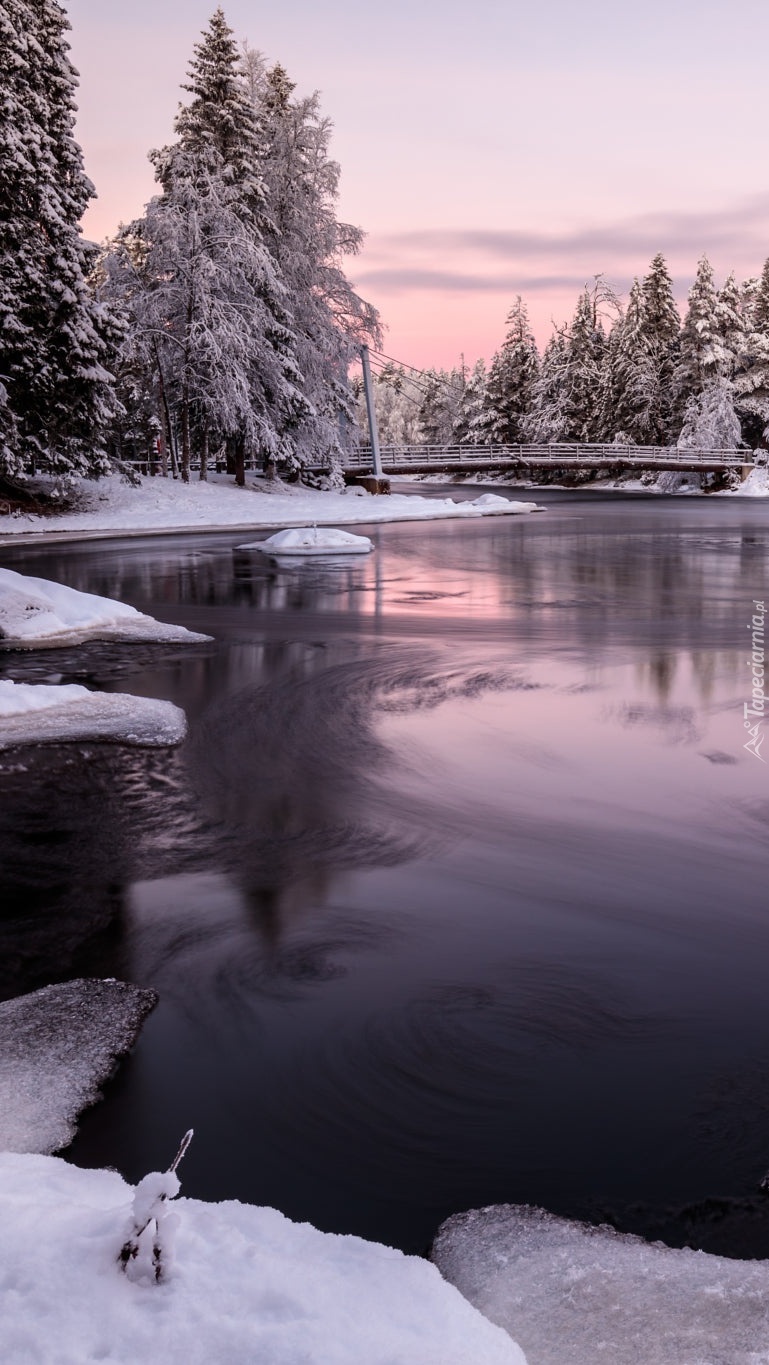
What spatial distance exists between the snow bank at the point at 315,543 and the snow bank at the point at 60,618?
45.4 ft

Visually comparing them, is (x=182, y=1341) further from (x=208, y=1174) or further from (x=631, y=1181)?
(x=631, y=1181)

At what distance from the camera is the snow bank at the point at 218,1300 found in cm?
226

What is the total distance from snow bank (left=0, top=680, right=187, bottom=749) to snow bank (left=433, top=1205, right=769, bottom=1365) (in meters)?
6.18

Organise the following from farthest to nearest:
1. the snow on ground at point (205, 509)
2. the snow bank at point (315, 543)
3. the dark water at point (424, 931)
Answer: the snow on ground at point (205, 509) < the snow bank at point (315, 543) < the dark water at point (424, 931)

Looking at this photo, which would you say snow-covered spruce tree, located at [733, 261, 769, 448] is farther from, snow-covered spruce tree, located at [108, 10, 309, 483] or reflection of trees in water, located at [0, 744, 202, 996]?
reflection of trees in water, located at [0, 744, 202, 996]

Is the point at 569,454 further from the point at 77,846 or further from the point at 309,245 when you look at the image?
the point at 77,846

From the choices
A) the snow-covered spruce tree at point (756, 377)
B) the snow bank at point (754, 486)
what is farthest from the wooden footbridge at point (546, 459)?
the snow-covered spruce tree at point (756, 377)

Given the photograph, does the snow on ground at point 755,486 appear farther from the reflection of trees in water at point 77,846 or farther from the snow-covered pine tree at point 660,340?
the reflection of trees in water at point 77,846

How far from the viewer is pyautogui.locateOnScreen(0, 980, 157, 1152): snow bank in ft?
11.4

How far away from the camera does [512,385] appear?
81.5 metres

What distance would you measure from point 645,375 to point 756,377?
24.8 ft

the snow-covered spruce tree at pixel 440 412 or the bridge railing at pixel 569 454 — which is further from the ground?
the snow-covered spruce tree at pixel 440 412

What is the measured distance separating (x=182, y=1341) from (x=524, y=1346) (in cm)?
83

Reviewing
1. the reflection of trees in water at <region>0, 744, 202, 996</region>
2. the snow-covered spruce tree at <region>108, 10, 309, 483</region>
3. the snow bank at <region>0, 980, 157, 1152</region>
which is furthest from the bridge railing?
the snow bank at <region>0, 980, 157, 1152</region>
